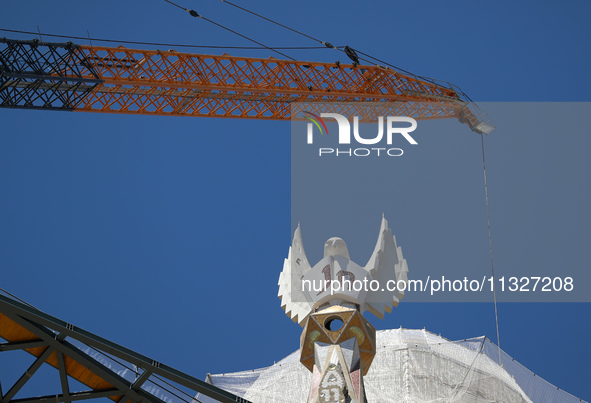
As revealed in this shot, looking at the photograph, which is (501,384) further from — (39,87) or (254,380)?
(39,87)

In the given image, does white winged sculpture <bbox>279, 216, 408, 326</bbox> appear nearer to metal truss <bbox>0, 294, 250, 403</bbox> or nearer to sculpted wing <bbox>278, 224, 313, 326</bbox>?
sculpted wing <bbox>278, 224, 313, 326</bbox>

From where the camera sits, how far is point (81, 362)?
34.3m

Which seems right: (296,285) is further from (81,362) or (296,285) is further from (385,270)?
(81,362)

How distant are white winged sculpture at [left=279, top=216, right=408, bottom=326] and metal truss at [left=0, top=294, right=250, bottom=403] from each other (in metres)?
12.4

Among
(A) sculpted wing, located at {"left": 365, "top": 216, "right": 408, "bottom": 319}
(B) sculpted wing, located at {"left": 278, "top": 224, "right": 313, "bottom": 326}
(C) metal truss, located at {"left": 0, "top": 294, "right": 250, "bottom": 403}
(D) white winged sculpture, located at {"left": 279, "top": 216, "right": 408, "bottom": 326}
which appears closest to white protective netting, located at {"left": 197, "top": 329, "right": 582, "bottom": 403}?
(B) sculpted wing, located at {"left": 278, "top": 224, "right": 313, "bottom": 326}

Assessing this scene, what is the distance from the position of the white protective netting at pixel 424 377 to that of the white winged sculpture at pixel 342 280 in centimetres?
1317

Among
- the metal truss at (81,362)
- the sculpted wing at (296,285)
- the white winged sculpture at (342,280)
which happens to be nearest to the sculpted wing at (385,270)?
the white winged sculpture at (342,280)

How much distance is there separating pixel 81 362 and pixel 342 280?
50.4 ft

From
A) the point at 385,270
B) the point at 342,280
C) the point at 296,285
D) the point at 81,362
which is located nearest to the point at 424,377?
the point at 385,270

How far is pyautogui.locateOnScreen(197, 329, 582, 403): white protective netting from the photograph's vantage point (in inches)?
2406

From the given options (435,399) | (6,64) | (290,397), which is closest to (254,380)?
(290,397)

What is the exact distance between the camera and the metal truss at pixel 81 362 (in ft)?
110

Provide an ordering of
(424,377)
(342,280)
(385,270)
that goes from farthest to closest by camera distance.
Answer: (424,377) → (385,270) → (342,280)

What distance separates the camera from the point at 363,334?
45531 mm
